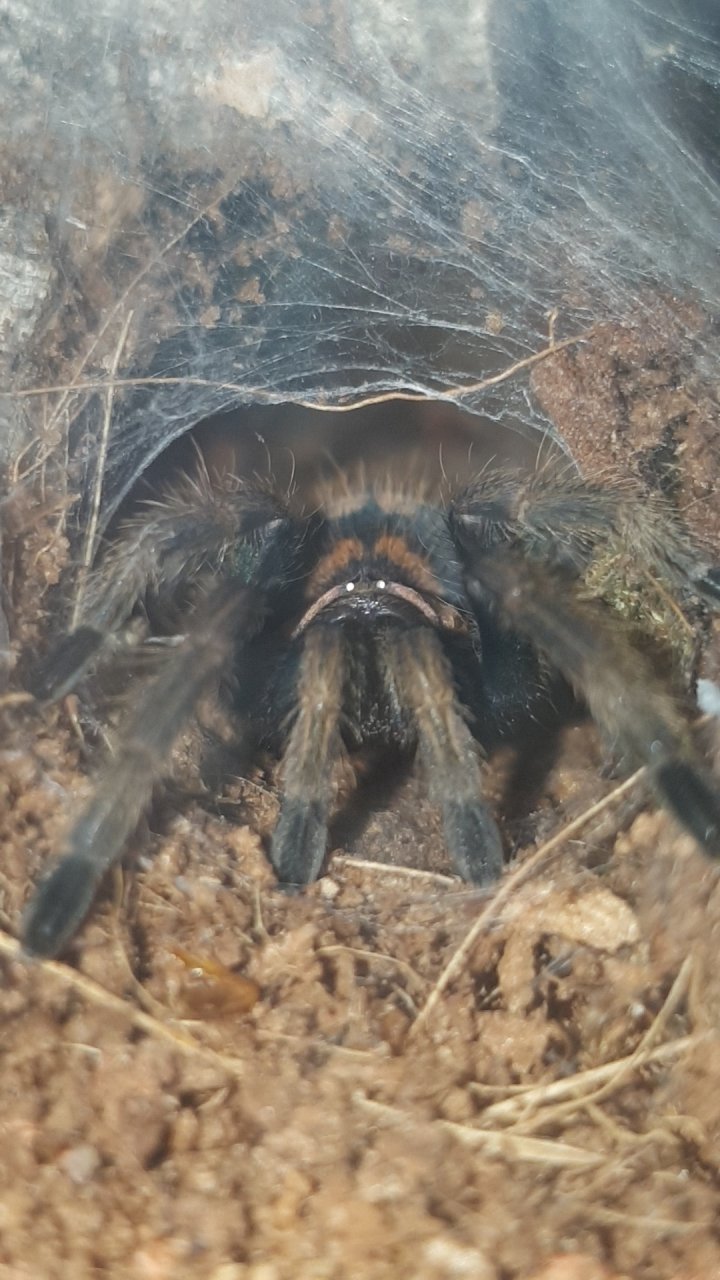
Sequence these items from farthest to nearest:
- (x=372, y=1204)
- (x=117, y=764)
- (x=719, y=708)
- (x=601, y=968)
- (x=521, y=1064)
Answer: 1. (x=719, y=708)
2. (x=117, y=764)
3. (x=601, y=968)
4. (x=521, y=1064)
5. (x=372, y=1204)

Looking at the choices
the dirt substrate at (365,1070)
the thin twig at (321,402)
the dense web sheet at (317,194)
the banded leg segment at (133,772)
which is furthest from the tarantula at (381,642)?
the dense web sheet at (317,194)

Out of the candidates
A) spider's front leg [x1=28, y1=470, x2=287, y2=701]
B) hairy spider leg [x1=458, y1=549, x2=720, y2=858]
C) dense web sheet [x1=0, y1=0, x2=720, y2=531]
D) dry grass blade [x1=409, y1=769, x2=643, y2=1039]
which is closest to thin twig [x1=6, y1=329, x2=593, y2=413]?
dense web sheet [x1=0, y1=0, x2=720, y2=531]

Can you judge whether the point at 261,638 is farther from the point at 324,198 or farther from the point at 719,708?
the point at 324,198

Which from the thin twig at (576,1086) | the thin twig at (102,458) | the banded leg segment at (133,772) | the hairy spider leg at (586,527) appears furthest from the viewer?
the thin twig at (102,458)

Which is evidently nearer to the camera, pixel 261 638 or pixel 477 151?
pixel 261 638

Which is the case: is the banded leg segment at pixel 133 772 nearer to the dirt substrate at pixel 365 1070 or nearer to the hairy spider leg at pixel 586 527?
the dirt substrate at pixel 365 1070

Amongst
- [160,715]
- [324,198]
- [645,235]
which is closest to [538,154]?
[645,235]
